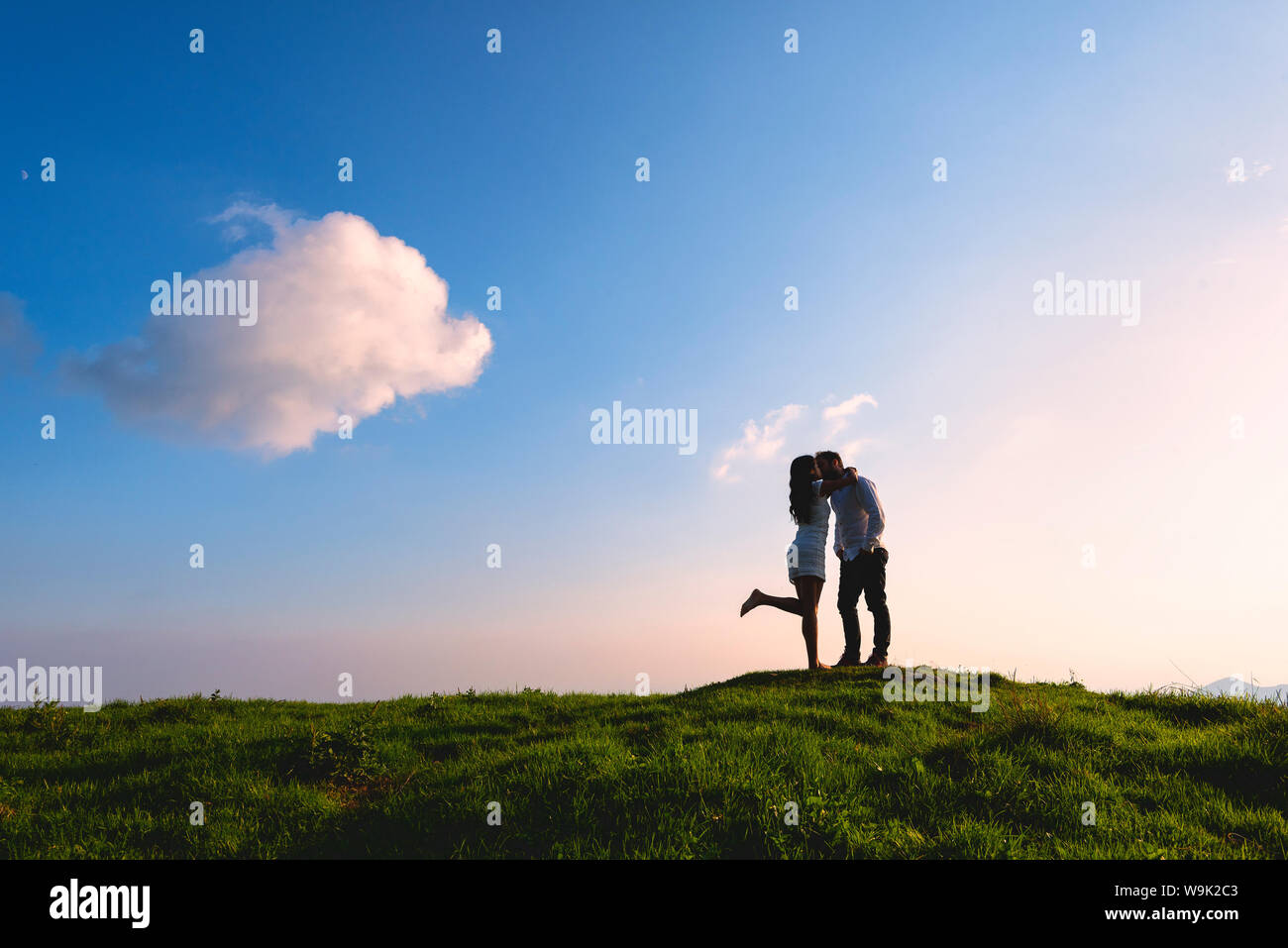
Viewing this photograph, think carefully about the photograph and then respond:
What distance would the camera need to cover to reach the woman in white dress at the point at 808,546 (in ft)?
39.2

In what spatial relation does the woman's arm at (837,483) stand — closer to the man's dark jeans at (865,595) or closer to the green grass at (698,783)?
the man's dark jeans at (865,595)

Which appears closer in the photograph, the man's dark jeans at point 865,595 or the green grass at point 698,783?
the green grass at point 698,783

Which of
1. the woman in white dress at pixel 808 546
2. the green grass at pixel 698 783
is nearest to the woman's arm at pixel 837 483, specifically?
the woman in white dress at pixel 808 546

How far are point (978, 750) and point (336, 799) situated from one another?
22.4 feet

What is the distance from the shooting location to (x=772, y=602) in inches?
485

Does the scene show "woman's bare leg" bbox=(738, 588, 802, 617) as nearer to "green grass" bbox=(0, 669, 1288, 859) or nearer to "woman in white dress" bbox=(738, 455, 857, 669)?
"woman in white dress" bbox=(738, 455, 857, 669)

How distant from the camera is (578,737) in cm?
836

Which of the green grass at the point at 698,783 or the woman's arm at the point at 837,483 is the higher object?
the woman's arm at the point at 837,483

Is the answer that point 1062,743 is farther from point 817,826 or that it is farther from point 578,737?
point 578,737

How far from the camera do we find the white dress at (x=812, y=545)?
39.2ft

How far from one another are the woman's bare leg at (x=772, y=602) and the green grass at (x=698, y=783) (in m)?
2.06

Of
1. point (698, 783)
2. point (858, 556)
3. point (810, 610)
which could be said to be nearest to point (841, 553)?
point (858, 556)

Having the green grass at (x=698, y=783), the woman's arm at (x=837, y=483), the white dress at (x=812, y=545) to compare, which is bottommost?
the green grass at (x=698, y=783)
